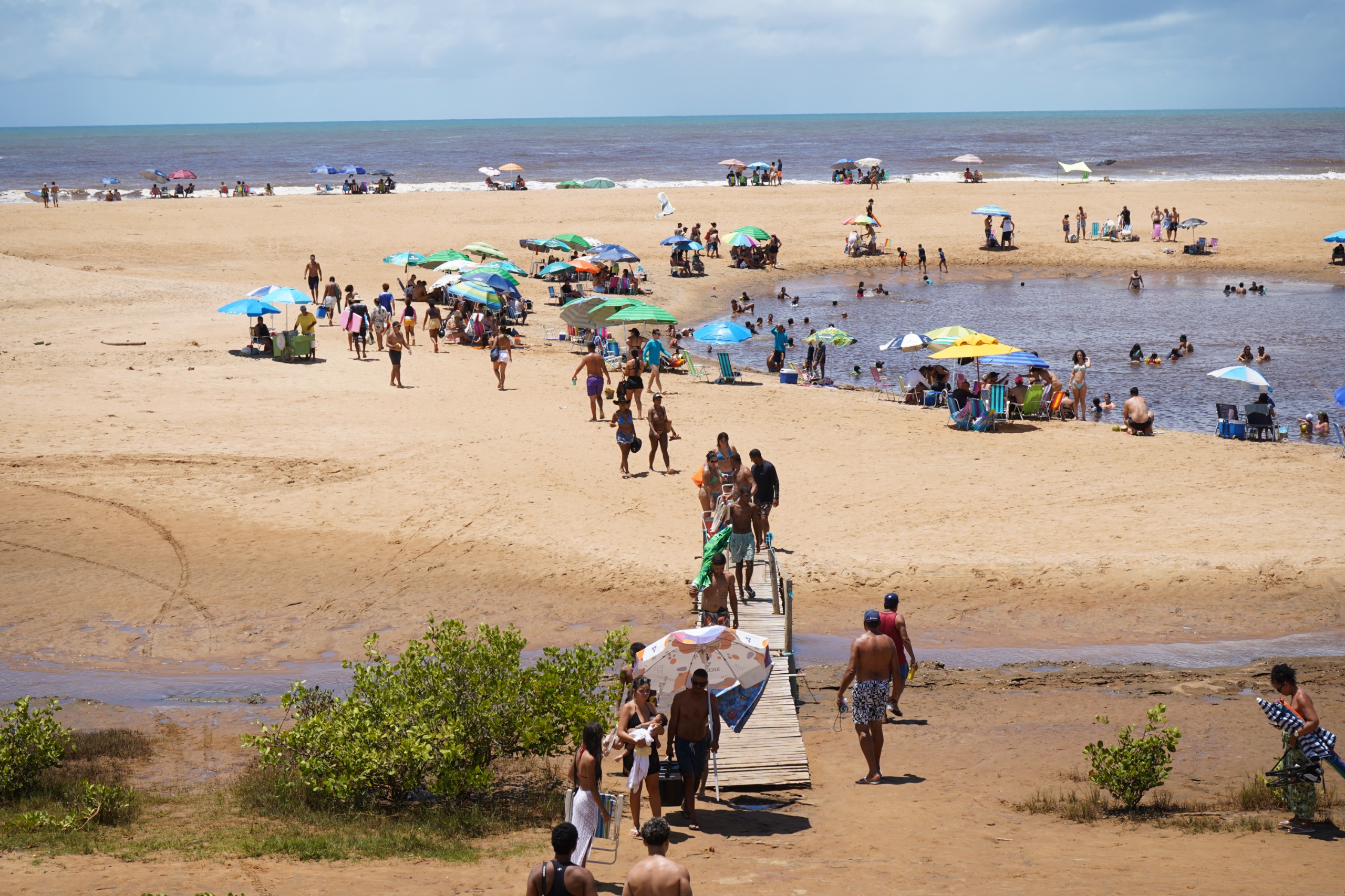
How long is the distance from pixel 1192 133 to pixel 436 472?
425 feet

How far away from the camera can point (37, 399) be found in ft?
61.5

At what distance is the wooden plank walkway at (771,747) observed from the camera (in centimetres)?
852

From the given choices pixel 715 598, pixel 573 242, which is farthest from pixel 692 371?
pixel 715 598

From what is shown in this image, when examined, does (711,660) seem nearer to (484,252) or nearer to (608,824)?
(608,824)

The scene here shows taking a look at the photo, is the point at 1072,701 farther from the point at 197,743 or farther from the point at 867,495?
the point at 197,743

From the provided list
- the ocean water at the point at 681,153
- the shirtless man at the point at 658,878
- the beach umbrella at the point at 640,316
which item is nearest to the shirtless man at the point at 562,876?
the shirtless man at the point at 658,878

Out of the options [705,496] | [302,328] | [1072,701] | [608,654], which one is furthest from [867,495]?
[302,328]

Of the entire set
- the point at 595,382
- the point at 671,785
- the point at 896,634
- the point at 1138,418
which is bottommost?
the point at 671,785

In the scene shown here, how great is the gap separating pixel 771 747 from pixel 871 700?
0.92 meters

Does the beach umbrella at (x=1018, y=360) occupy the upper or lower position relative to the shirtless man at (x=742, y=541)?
upper

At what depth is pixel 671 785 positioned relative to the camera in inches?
313

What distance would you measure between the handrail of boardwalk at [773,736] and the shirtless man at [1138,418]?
9353 mm

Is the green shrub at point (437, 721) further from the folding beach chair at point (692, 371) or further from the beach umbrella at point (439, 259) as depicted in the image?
the beach umbrella at point (439, 259)

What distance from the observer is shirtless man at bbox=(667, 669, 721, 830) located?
783cm
